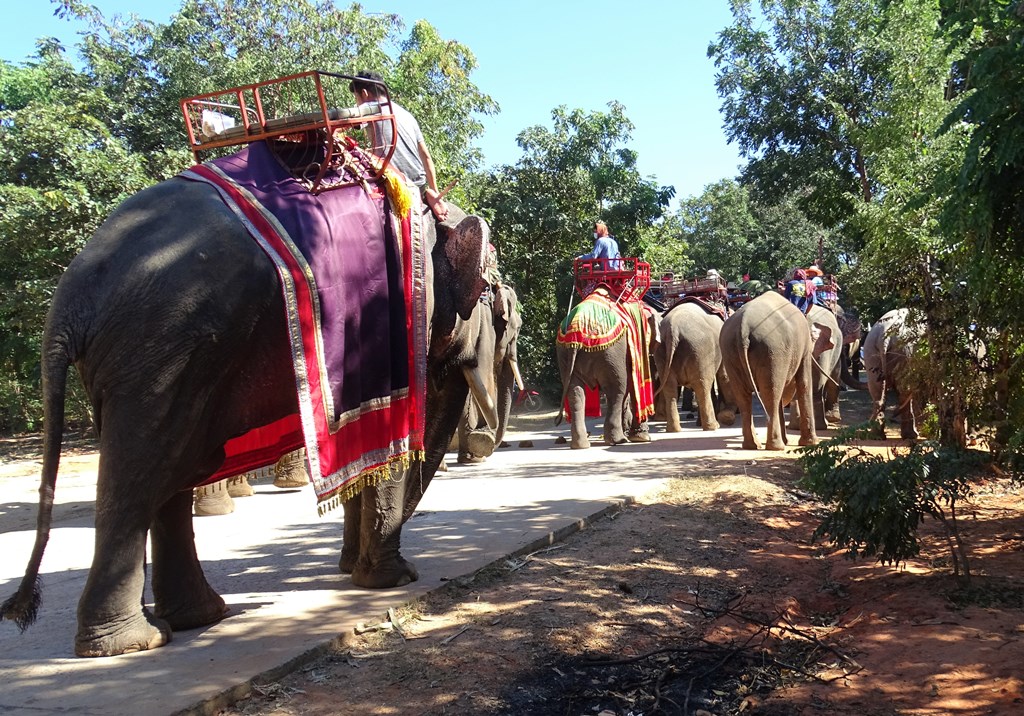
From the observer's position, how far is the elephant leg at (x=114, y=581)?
371cm

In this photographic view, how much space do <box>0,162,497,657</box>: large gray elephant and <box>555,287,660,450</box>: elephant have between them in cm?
879

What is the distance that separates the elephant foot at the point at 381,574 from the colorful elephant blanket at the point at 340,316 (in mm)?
703

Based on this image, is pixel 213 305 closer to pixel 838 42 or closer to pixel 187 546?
pixel 187 546

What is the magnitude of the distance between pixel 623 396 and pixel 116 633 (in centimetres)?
980

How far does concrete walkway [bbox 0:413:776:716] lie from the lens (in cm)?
354

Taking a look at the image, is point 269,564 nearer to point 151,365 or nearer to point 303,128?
point 151,365

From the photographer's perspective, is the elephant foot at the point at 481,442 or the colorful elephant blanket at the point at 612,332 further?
the colorful elephant blanket at the point at 612,332

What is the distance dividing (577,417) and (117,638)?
29.9 feet

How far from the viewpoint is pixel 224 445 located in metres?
4.21

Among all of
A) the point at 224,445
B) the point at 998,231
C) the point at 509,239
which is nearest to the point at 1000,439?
the point at 998,231

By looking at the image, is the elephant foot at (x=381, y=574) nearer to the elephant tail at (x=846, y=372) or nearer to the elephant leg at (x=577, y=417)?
the elephant leg at (x=577, y=417)

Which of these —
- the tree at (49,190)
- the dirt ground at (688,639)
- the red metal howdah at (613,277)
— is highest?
the tree at (49,190)

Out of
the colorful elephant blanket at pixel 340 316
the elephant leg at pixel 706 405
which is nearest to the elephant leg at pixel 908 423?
the elephant leg at pixel 706 405

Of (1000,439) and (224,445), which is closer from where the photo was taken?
(224,445)
